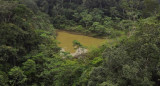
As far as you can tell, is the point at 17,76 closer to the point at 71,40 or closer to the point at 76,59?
the point at 76,59

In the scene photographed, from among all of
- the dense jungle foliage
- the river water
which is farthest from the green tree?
the river water

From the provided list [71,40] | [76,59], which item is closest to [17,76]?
[76,59]

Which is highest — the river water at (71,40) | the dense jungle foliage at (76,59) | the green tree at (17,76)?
the dense jungle foliage at (76,59)

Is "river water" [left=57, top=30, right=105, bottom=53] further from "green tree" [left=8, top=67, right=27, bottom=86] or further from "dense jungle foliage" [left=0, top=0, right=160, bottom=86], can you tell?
"green tree" [left=8, top=67, right=27, bottom=86]

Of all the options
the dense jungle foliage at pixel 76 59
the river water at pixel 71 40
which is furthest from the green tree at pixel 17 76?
the river water at pixel 71 40

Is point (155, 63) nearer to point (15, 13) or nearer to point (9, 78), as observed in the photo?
point (9, 78)

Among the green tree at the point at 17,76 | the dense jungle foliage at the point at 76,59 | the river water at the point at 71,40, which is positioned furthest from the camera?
the river water at the point at 71,40

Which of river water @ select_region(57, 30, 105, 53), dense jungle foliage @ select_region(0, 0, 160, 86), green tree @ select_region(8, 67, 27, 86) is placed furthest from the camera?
river water @ select_region(57, 30, 105, 53)

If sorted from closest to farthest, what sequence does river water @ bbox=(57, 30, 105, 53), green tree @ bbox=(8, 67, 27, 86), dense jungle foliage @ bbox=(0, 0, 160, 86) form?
dense jungle foliage @ bbox=(0, 0, 160, 86) → green tree @ bbox=(8, 67, 27, 86) → river water @ bbox=(57, 30, 105, 53)

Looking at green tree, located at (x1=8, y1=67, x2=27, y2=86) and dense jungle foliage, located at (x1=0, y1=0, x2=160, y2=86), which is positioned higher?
dense jungle foliage, located at (x1=0, y1=0, x2=160, y2=86)

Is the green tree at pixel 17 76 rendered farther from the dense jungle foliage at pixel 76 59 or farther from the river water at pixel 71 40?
the river water at pixel 71 40
